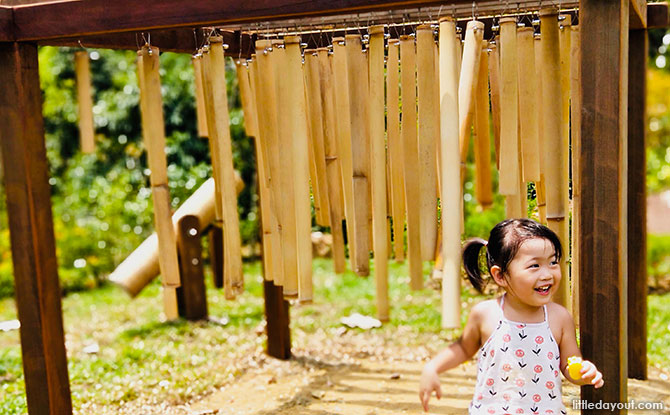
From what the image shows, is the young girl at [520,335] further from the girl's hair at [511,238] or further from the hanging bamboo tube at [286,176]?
the hanging bamboo tube at [286,176]

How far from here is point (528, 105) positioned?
9.43ft

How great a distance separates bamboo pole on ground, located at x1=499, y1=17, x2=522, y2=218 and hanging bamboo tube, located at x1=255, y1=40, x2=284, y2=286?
104 cm

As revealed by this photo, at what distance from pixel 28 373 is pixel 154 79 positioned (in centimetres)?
145

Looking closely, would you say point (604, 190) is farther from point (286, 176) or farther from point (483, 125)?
point (286, 176)

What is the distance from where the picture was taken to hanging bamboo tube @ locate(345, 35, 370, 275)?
3151mm

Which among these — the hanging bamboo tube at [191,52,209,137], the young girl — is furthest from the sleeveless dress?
the hanging bamboo tube at [191,52,209,137]

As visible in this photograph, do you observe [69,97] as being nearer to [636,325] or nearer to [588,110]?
[636,325]

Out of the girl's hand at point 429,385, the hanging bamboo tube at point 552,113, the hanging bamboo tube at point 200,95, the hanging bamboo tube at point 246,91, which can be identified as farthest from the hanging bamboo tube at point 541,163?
the hanging bamboo tube at point 200,95

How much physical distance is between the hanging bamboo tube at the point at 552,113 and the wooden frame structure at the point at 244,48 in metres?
0.29

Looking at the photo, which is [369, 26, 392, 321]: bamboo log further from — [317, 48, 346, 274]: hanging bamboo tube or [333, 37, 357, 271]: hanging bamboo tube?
[317, 48, 346, 274]: hanging bamboo tube

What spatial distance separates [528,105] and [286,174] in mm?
1089

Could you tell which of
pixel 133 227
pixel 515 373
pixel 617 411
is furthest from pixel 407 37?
pixel 133 227

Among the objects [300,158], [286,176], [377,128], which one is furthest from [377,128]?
[286,176]

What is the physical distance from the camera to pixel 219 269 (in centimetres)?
657
